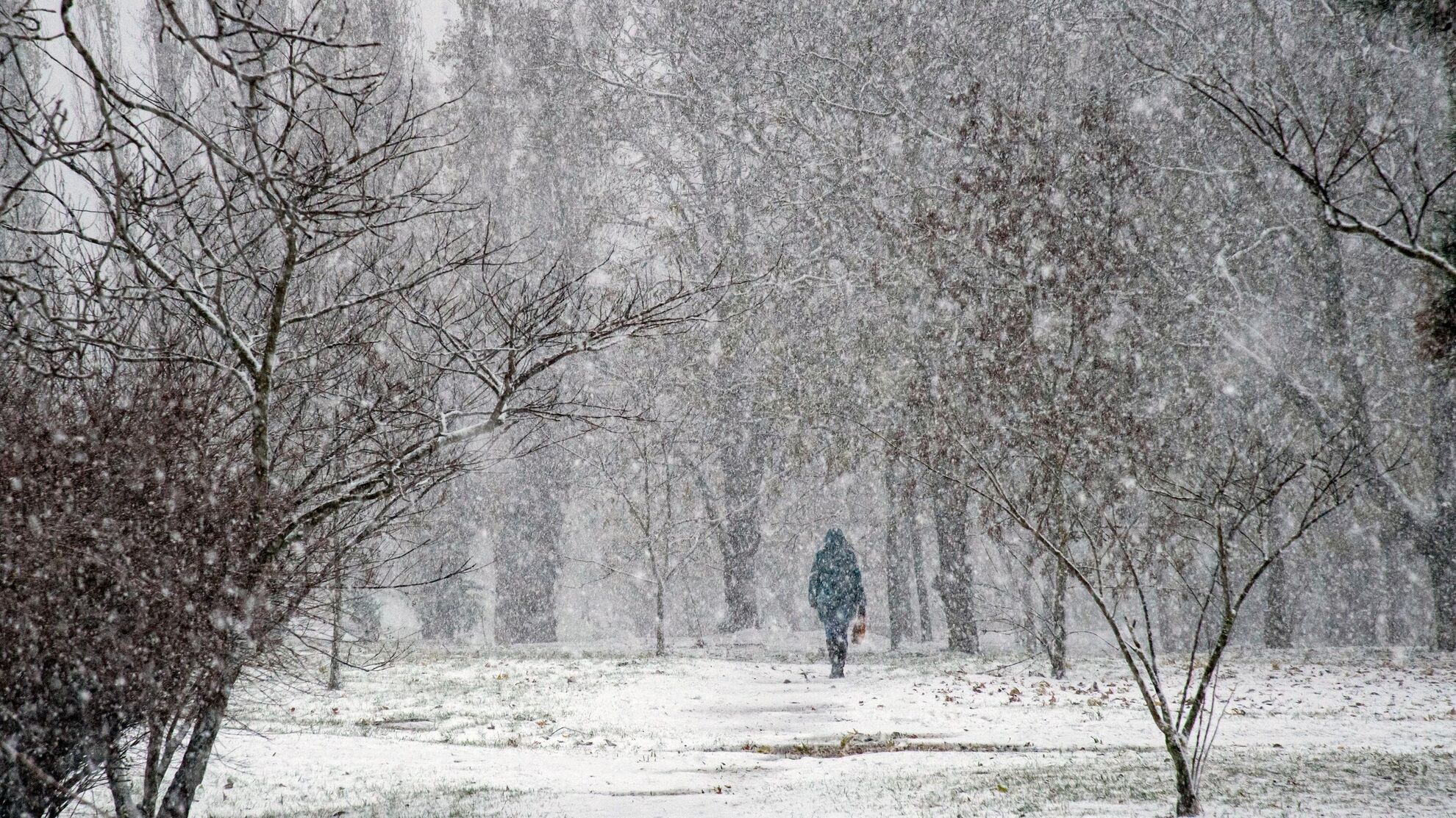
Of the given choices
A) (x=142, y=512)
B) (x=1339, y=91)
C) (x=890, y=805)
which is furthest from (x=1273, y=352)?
(x=142, y=512)

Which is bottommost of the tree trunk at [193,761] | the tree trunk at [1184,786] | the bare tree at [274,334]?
the tree trunk at [1184,786]

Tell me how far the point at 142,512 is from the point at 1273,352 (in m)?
18.2

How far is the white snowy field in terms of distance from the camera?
600cm

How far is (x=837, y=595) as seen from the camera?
13.2 m

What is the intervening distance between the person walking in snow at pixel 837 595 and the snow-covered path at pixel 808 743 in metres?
0.51

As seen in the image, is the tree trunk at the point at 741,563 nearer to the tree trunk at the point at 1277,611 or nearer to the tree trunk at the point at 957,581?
the tree trunk at the point at 957,581

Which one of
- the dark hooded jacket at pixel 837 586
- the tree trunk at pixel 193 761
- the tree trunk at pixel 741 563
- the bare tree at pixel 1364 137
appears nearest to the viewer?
the tree trunk at pixel 193 761

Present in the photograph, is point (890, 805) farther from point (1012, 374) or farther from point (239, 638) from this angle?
point (1012, 374)

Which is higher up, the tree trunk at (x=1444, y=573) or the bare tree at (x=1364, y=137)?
the bare tree at (x=1364, y=137)

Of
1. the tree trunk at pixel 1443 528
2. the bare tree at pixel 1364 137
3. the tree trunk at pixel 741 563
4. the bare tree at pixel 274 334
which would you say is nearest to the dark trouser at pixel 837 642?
the tree trunk at pixel 741 563

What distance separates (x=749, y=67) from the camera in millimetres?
18391

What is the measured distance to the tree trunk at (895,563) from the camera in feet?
57.0

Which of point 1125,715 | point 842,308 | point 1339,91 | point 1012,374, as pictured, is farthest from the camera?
point 842,308

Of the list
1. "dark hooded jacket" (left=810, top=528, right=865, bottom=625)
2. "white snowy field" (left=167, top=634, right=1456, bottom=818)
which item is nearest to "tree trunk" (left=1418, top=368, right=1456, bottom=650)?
"white snowy field" (left=167, top=634, right=1456, bottom=818)
